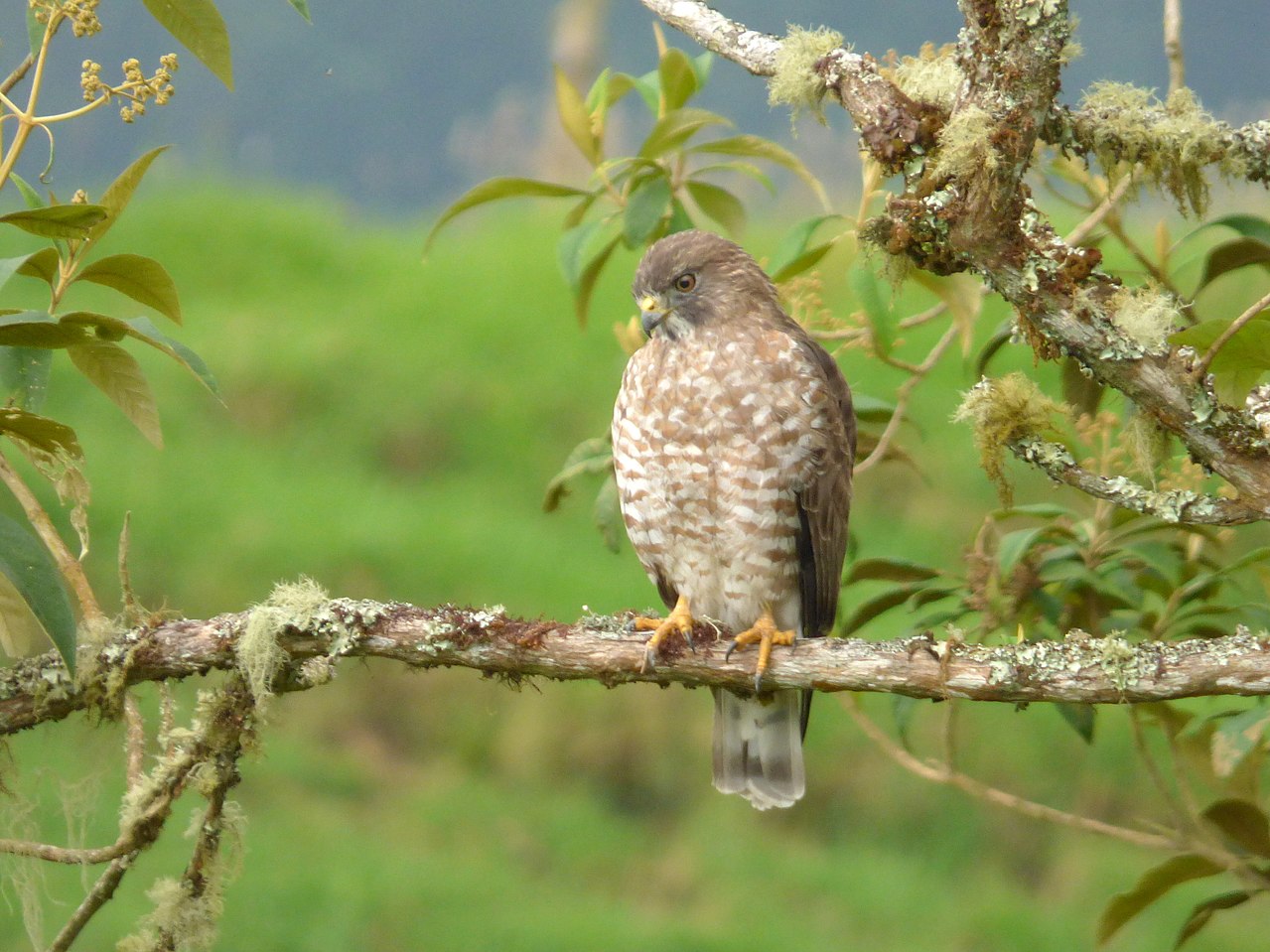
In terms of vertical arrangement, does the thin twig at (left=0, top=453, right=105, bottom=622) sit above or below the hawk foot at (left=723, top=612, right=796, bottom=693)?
below

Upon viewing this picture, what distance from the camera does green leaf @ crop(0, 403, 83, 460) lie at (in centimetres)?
182

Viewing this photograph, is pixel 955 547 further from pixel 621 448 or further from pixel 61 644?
pixel 61 644

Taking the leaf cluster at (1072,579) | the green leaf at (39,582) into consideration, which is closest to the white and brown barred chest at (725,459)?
the leaf cluster at (1072,579)

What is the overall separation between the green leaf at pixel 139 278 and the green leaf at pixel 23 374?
0.14 m

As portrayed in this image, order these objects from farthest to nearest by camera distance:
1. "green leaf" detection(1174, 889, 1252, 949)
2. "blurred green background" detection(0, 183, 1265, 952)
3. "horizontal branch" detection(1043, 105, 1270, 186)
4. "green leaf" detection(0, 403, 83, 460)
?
"blurred green background" detection(0, 183, 1265, 952) < "green leaf" detection(1174, 889, 1252, 949) < "horizontal branch" detection(1043, 105, 1270, 186) < "green leaf" detection(0, 403, 83, 460)

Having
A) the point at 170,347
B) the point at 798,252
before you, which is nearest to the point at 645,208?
the point at 798,252

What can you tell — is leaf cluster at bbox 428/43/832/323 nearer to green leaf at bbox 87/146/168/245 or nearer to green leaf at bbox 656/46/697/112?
green leaf at bbox 656/46/697/112

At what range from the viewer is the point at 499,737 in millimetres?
5984

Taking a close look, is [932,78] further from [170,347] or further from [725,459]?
[170,347]

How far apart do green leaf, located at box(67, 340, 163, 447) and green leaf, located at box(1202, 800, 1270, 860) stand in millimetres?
2074

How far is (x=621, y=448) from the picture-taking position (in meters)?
2.94

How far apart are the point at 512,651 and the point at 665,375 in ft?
2.97

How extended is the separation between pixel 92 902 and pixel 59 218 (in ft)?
3.31

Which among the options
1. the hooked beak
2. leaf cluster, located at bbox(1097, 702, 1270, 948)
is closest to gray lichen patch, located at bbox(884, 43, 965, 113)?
the hooked beak
